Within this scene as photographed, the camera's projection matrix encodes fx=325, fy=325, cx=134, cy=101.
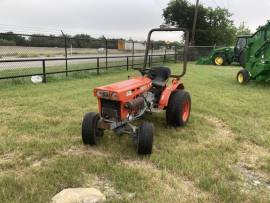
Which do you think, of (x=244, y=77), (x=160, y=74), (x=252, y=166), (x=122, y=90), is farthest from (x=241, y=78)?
(x=122, y=90)

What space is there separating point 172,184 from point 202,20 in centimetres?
3012

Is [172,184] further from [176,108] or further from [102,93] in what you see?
[176,108]

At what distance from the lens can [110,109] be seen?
4.32m

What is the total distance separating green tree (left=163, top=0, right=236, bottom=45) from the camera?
103ft

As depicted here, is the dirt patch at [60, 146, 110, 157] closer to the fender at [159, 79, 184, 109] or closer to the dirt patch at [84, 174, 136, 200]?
the dirt patch at [84, 174, 136, 200]

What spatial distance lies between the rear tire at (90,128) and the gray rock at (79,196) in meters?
1.23

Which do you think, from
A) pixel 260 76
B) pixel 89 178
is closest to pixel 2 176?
pixel 89 178

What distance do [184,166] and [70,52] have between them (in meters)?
11.7

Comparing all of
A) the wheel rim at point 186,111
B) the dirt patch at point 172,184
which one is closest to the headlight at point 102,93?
the dirt patch at point 172,184

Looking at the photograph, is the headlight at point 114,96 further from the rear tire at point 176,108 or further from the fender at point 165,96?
the rear tire at point 176,108

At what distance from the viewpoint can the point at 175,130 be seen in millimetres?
5340

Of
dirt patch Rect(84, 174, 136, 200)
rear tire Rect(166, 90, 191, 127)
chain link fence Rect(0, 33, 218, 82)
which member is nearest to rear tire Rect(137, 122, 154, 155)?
dirt patch Rect(84, 174, 136, 200)

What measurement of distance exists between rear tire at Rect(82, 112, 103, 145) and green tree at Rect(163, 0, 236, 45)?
28278 millimetres

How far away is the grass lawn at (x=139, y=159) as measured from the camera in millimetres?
3275
